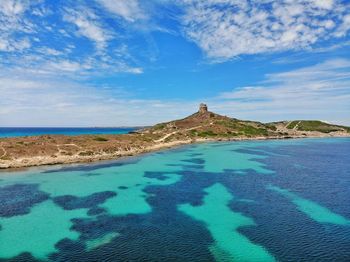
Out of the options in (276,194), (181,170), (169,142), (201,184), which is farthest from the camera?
(169,142)

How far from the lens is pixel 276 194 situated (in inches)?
1983

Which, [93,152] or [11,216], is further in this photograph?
[93,152]

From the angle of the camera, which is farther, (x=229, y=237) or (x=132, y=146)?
(x=132, y=146)

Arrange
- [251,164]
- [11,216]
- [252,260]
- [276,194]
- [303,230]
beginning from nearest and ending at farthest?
[252,260] < [303,230] < [11,216] < [276,194] < [251,164]

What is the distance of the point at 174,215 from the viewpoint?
39.6 meters

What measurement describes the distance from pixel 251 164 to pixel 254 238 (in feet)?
179

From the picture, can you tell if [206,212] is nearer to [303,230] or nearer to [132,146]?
[303,230]

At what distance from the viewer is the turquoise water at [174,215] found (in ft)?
94.2

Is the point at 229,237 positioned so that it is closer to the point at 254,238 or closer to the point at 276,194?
the point at 254,238

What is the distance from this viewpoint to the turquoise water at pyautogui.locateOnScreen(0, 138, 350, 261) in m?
28.7

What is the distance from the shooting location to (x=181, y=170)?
7525cm

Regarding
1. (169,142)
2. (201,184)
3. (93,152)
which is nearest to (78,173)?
(93,152)

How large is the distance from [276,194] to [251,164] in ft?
112

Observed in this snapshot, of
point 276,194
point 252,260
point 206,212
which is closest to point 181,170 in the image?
point 276,194
